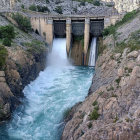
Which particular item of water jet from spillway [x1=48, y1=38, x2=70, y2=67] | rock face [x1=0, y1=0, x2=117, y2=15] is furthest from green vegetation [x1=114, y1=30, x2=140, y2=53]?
rock face [x1=0, y1=0, x2=117, y2=15]

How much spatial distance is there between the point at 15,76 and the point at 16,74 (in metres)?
0.22

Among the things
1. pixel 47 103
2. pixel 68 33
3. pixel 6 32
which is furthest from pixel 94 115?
pixel 68 33

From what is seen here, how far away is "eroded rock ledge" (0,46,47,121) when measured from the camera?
12.6 m

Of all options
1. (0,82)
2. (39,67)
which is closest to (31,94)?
(0,82)

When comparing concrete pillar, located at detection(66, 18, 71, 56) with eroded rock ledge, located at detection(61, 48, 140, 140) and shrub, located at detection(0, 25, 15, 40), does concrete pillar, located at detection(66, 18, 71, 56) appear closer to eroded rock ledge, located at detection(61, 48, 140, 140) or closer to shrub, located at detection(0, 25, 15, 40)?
shrub, located at detection(0, 25, 15, 40)

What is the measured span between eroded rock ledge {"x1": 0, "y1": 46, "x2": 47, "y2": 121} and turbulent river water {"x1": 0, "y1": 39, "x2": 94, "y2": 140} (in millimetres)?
763

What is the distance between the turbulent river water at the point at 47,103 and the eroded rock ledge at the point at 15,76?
0.76m

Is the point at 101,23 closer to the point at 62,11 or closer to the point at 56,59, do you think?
the point at 56,59

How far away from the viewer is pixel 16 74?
1563 cm

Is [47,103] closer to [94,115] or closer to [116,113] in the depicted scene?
[94,115]

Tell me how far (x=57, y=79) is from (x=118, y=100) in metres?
15.2

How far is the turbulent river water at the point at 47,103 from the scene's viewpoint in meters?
11.5

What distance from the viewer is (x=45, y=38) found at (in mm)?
32219

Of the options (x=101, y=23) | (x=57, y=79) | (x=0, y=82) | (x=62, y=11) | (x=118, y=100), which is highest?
(x=62, y=11)
